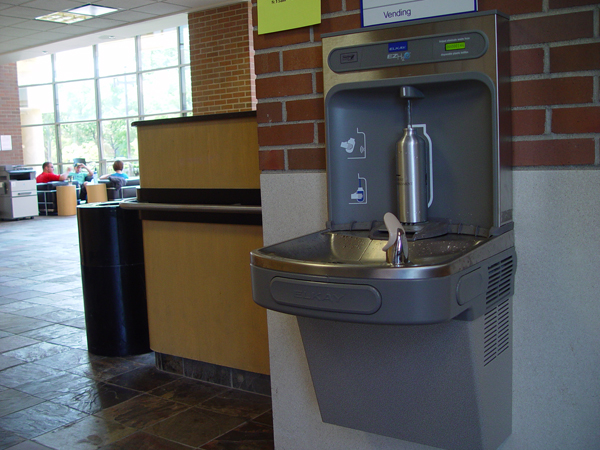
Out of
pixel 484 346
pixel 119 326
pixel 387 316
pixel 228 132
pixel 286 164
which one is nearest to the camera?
pixel 387 316

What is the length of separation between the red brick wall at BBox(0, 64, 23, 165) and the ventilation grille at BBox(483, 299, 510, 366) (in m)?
13.4

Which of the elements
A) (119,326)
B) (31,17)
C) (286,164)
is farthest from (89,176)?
(286,164)

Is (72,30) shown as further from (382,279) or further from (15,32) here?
(382,279)

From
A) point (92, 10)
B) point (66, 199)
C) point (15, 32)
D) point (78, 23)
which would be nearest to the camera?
point (92, 10)

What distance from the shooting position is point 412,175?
1402 millimetres

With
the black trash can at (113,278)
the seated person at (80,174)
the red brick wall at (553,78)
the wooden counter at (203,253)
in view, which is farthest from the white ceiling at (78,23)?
the red brick wall at (553,78)

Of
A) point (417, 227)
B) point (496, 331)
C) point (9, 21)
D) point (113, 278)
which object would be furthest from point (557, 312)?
point (9, 21)

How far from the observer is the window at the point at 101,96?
12.3m

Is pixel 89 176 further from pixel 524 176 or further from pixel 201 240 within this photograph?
pixel 524 176

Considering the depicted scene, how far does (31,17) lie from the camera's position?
848 cm

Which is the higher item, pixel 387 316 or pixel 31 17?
pixel 31 17

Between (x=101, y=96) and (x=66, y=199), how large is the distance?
3532mm

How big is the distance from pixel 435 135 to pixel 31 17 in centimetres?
867

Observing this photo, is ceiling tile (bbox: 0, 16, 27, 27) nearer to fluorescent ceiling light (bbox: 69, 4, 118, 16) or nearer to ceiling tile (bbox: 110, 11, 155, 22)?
fluorescent ceiling light (bbox: 69, 4, 118, 16)
